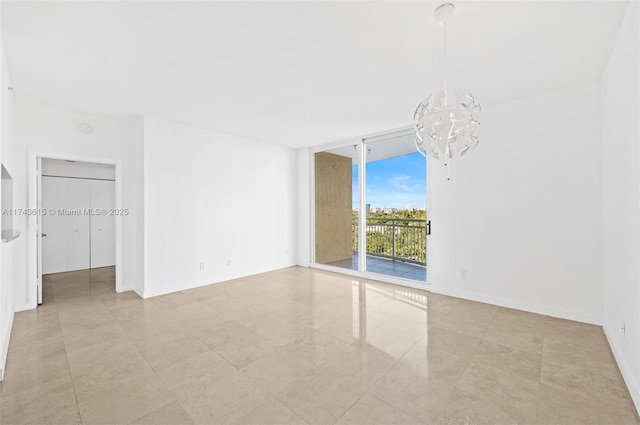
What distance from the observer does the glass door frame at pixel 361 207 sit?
178 inches

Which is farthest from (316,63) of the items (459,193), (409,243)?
(409,243)

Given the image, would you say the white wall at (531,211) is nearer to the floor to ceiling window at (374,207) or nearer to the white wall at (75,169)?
the floor to ceiling window at (374,207)

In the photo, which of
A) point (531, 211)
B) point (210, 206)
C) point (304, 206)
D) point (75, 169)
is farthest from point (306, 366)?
point (75, 169)

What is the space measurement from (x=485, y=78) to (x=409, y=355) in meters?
2.72

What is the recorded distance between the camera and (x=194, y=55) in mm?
2420

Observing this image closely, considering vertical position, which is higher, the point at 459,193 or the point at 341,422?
the point at 459,193

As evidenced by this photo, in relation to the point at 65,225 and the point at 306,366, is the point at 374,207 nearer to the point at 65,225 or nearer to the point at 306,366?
the point at 306,366

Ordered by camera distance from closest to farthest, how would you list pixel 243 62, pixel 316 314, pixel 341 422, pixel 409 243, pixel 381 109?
pixel 341 422 → pixel 243 62 → pixel 316 314 → pixel 381 109 → pixel 409 243

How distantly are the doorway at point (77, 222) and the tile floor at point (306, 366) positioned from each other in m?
2.64

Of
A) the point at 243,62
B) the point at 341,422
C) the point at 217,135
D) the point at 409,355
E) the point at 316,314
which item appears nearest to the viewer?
the point at 341,422

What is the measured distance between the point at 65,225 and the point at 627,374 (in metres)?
8.20

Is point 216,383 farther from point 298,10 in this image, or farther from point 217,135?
point 217,135

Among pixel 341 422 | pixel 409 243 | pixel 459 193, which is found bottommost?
pixel 341 422

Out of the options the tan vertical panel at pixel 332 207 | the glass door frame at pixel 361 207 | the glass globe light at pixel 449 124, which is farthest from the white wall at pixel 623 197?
the tan vertical panel at pixel 332 207
